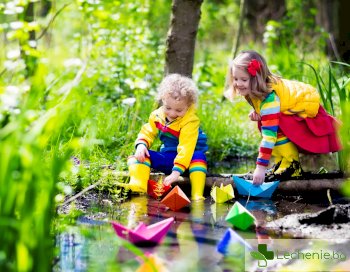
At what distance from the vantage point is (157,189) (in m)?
4.68

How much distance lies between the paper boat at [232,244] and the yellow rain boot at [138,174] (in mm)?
1542

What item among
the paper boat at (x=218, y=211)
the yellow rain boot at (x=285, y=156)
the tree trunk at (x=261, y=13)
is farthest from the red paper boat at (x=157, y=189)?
the tree trunk at (x=261, y=13)

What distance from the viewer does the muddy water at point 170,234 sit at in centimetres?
310

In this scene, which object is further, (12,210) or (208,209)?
(208,209)

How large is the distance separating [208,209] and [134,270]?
1.40 metres

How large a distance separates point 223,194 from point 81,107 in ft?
4.04

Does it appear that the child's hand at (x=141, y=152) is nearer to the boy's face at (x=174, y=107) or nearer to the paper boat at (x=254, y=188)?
the boy's face at (x=174, y=107)

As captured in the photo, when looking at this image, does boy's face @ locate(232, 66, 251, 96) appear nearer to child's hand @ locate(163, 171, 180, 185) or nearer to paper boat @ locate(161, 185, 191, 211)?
child's hand @ locate(163, 171, 180, 185)

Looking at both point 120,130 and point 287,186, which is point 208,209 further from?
point 120,130

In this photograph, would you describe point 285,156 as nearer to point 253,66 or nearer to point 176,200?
point 253,66

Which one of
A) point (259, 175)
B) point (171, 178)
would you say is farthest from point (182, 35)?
point (259, 175)

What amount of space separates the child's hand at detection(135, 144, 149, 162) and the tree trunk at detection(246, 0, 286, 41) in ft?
24.8

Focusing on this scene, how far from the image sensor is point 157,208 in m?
4.36

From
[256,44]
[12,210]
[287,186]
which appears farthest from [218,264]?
[256,44]
